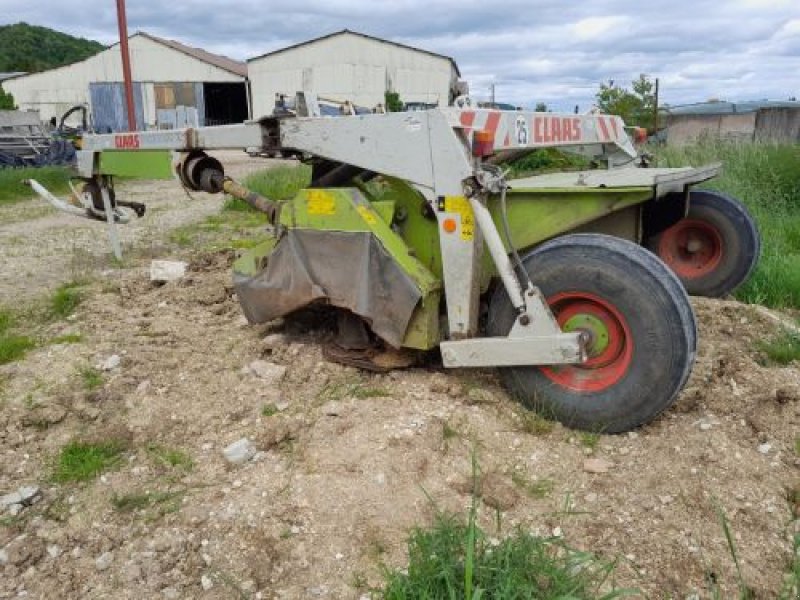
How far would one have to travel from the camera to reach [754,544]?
7.67 ft

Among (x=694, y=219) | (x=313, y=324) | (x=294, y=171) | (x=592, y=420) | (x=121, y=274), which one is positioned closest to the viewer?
(x=592, y=420)

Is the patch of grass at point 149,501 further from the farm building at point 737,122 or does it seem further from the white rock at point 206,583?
the farm building at point 737,122

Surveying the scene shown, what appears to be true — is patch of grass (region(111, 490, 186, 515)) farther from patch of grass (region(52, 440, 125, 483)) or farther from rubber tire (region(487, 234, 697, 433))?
rubber tire (region(487, 234, 697, 433))

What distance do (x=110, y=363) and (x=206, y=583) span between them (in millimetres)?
1978

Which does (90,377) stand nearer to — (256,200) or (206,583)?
(256,200)

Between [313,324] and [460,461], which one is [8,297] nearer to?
[313,324]

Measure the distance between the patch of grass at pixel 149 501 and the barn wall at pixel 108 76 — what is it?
98.2 ft

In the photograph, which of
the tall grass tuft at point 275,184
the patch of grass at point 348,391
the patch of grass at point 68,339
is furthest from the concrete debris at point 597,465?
the tall grass tuft at point 275,184

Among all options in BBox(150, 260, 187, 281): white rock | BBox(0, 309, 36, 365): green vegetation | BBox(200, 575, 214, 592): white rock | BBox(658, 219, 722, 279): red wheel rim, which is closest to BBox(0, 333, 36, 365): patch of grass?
BBox(0, 309, 36, 365): green vegetation

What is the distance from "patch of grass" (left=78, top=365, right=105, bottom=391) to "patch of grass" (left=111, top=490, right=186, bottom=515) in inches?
42.1

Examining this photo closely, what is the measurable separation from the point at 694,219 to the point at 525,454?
2529mm

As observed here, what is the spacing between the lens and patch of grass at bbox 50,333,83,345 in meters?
4.34

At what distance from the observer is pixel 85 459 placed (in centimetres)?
307

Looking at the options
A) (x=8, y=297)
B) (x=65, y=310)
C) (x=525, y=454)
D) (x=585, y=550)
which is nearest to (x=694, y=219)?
(x=525, y=454)
